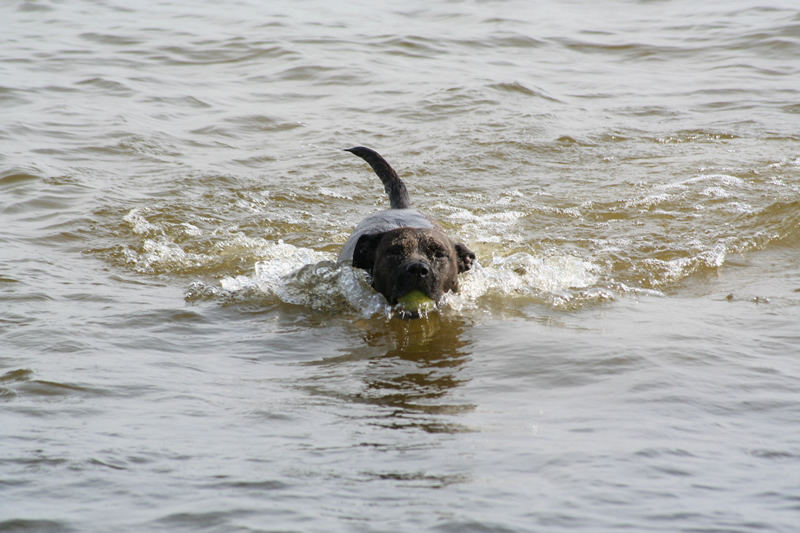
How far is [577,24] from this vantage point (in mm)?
16828

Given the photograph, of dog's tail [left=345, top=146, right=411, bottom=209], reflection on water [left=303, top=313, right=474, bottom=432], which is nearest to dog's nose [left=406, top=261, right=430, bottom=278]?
reflection on water [left=303, top=313, right=474, bottom=432]

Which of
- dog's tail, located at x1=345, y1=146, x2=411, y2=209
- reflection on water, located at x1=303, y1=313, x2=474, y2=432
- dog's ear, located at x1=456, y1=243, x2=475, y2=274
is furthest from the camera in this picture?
dog's tail, located at x1=345, y1=146, x2=411, y2=209

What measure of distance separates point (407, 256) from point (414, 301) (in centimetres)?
27

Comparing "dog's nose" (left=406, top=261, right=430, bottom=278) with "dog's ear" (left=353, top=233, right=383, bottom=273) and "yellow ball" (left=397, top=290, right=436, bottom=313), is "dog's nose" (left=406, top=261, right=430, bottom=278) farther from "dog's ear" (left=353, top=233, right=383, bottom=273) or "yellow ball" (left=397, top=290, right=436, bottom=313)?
"dog's ear" (left=353, top=233, right=383, bottom=273)

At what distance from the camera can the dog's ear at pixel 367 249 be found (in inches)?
227

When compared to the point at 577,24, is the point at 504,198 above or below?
below

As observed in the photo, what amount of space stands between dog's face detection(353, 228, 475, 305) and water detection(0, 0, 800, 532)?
7.7 inches

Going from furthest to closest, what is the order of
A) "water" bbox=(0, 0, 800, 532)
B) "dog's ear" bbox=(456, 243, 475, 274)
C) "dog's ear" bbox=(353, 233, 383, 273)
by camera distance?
"dog's ear" bbox=(456, 243, 475, 274), "dog's ear" bbox=(353, 233, 383, 273), "water" bbox=(0, 0, 800, 532)

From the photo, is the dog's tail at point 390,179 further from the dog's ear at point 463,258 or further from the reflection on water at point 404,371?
the reflection on water at point 404,371

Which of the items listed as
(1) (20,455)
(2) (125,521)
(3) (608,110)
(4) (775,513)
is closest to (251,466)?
(2) (125,521)

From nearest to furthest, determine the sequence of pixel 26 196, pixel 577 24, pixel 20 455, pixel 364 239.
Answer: pixel 20 455, pixel 364 239, pixel 26 196, pixel 577 24

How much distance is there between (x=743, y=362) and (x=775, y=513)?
5.80 feet

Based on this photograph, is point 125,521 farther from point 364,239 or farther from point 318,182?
point 318,182

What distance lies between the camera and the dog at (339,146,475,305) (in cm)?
552
